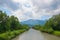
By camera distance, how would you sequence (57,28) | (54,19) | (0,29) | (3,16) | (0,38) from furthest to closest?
1. (54,19)
2. (57,28)
3. (3,16)
4. (0,29)
5. (0,38)

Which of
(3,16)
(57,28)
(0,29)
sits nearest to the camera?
(0,29)

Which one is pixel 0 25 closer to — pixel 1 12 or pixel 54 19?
pixel 1 12

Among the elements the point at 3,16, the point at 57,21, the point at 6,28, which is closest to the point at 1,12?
the point at 3,16

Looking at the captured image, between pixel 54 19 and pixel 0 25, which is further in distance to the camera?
pixel 54 19

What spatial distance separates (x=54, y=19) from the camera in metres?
85.1

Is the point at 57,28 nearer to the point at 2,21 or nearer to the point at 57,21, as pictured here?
the point at 57,21

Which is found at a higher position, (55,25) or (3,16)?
(3,16)

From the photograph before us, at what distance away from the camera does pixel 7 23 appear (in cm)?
6397

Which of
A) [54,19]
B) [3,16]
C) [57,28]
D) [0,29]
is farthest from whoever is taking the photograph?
[54,19]

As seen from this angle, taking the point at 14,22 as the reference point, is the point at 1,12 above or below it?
above

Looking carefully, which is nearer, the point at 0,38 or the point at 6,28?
the point at 0,38

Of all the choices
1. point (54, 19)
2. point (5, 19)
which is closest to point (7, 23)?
point (5, 19)

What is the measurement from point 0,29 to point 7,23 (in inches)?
211

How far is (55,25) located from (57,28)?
5.78 ft
